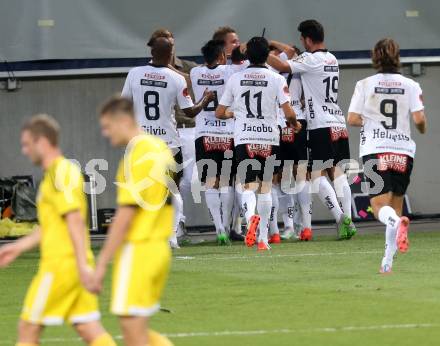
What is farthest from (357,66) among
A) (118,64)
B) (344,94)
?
(118,64)

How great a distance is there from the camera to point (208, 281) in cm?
1310

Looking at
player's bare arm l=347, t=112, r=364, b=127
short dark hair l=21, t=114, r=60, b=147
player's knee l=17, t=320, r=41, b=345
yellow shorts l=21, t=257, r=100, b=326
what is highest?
player's bare arm l=347, t=112, r=364, b=127

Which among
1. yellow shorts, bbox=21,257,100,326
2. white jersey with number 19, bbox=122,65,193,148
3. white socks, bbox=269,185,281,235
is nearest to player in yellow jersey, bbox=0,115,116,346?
yellow shorts, bbox=21,257,100,326

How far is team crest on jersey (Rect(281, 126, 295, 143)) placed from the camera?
712 inches

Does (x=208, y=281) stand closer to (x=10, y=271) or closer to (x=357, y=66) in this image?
(x=10, y=271)

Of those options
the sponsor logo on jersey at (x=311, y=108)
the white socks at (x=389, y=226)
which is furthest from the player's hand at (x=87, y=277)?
the sponsor logo on jersey at (x=311, y=108)

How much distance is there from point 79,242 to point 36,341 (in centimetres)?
67

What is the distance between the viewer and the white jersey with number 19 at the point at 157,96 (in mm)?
16375

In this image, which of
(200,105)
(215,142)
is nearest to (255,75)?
(200,105)

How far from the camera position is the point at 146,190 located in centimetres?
722

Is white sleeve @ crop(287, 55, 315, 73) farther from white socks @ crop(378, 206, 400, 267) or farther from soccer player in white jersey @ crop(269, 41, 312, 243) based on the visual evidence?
white socks @ crop(378, 206, 400, 267)

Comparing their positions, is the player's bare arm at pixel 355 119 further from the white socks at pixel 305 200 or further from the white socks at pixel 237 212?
the white socks at pixel 237 212

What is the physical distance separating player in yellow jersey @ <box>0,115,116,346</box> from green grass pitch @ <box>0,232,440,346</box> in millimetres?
1834

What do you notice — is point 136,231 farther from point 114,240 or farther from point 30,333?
point 30,333
